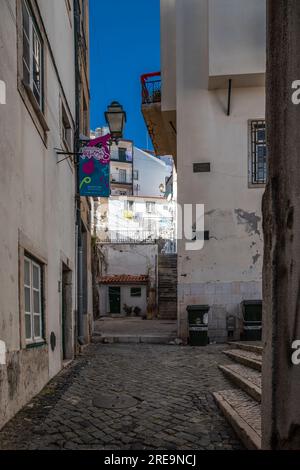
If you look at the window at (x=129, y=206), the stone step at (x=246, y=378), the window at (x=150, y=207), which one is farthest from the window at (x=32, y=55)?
the window at (x=150, y=207)

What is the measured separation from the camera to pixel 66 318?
8.92 meters

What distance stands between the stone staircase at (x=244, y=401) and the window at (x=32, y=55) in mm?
4760

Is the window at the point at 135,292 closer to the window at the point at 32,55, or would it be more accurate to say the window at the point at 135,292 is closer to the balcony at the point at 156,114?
the balcony at the point at 156,114

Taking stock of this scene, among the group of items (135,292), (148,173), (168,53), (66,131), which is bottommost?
(135,292)

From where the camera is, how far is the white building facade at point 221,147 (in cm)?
1145

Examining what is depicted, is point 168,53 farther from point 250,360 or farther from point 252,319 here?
point 250,360

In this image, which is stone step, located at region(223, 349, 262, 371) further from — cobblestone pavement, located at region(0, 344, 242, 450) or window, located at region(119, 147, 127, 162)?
window, located at region(119, 147, 127, 162)

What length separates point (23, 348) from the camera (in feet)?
16.2

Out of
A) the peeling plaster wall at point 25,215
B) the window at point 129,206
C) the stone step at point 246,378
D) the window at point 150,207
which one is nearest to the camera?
the peeling plaster wall at point 25,215

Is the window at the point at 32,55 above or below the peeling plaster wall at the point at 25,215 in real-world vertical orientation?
above

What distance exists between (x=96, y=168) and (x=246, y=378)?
18.0 ft

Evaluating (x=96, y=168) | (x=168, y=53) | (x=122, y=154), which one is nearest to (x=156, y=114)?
(x=168, y=53)
